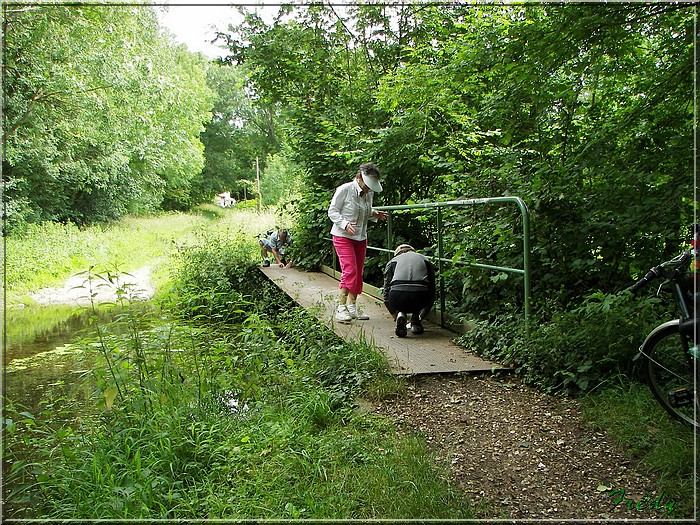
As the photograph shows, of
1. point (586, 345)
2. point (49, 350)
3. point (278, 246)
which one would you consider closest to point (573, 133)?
point (586, 345)

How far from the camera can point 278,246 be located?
11.0 m

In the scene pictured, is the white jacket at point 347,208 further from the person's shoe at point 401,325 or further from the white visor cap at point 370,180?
the person's shoe at point 401,325

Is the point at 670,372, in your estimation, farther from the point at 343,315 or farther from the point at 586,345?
the point at 343,315

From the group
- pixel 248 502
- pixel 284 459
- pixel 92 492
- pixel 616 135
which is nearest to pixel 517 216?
pixel 616 135

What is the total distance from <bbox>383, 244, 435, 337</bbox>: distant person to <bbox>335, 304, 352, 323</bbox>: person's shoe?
55 centimetres

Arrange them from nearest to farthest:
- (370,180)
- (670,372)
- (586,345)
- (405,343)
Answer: (670,372) < (586,345) < (405,343) < (370,180)

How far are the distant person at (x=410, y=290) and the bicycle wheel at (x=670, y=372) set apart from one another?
206 centimetres

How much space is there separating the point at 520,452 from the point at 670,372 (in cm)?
87

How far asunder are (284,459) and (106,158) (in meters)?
4.75

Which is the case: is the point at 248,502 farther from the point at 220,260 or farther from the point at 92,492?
the point at 220,260

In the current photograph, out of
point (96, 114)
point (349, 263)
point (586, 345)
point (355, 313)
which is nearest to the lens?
point (586, 345)

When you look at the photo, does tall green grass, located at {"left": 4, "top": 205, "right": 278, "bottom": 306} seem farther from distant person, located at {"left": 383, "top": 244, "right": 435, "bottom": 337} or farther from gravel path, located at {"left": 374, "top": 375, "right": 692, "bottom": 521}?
gravel path, located at {"left": 374, "top": 375, "right": 692, "bottom": 521}

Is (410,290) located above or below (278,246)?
above

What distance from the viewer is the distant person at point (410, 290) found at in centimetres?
489
